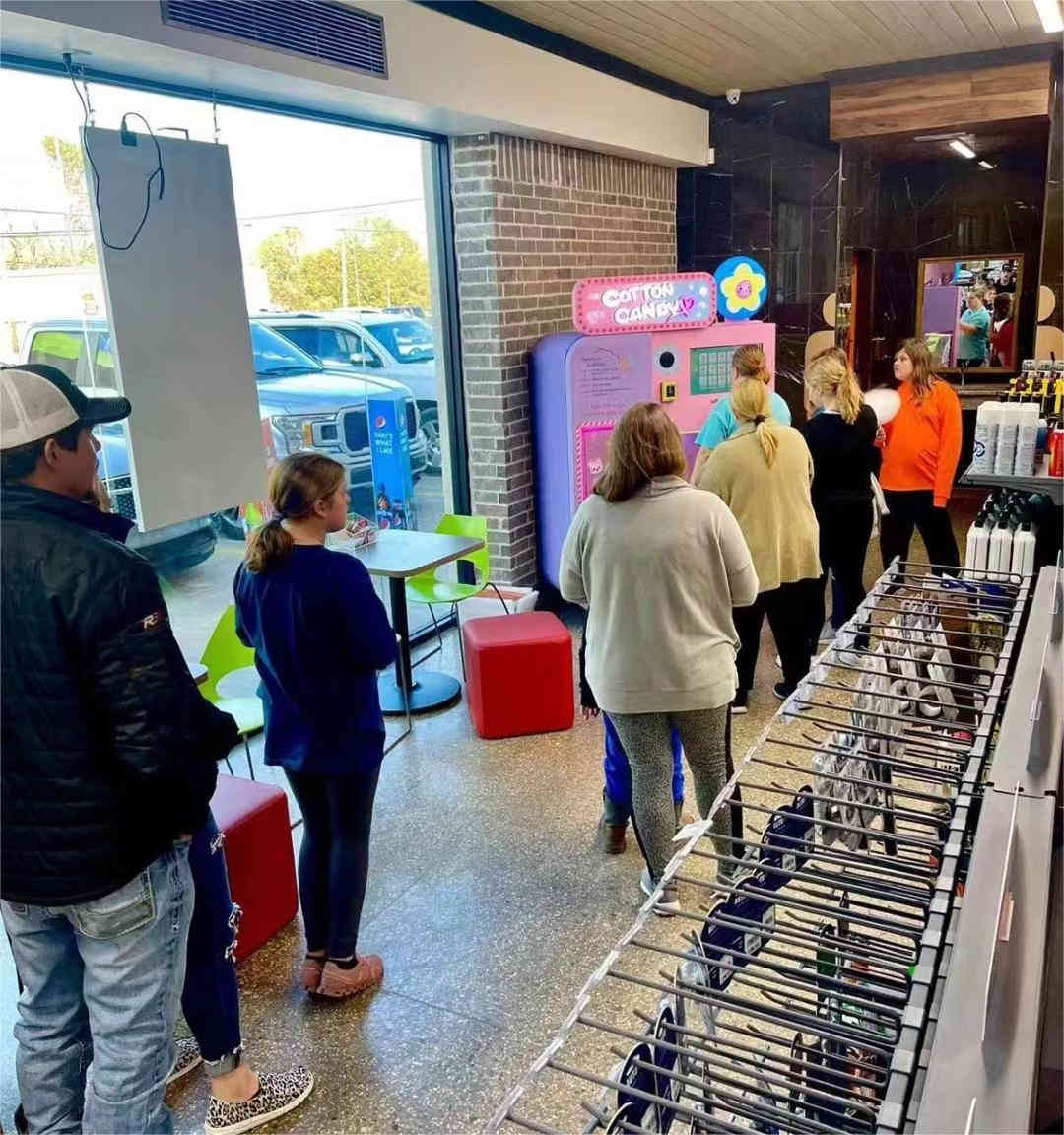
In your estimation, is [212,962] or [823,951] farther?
[212,962]

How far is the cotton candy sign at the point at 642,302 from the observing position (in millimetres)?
5340

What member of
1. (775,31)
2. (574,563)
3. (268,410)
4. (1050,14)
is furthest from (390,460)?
(1050,14)

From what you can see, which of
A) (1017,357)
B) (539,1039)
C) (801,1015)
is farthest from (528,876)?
(1017,357)

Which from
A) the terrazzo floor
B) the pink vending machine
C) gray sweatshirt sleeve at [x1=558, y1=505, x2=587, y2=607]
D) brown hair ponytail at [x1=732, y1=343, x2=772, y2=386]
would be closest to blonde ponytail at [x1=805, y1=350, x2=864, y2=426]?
brown hair ponytail at [x1=732, y1=343, x2=772, y2=386]

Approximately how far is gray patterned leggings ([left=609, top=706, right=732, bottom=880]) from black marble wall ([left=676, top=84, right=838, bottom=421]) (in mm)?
4695

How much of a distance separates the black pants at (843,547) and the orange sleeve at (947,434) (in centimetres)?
62

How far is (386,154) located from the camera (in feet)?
16.4

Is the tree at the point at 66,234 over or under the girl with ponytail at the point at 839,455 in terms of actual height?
over

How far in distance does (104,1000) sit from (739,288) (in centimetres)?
571

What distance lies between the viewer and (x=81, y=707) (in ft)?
5.82

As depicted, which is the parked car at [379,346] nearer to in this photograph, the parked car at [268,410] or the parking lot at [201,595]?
the parked car at [268,410]

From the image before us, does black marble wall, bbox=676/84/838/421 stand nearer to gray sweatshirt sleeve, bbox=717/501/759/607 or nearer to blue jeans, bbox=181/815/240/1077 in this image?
gray sweatshirt sleeve, bbox=717/501/759/607

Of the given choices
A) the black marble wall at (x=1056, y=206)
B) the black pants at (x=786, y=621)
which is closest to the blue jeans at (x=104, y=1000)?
the black pants at (x=786, y=621)

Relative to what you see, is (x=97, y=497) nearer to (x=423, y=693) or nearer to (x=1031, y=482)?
(x=423, y=693)
